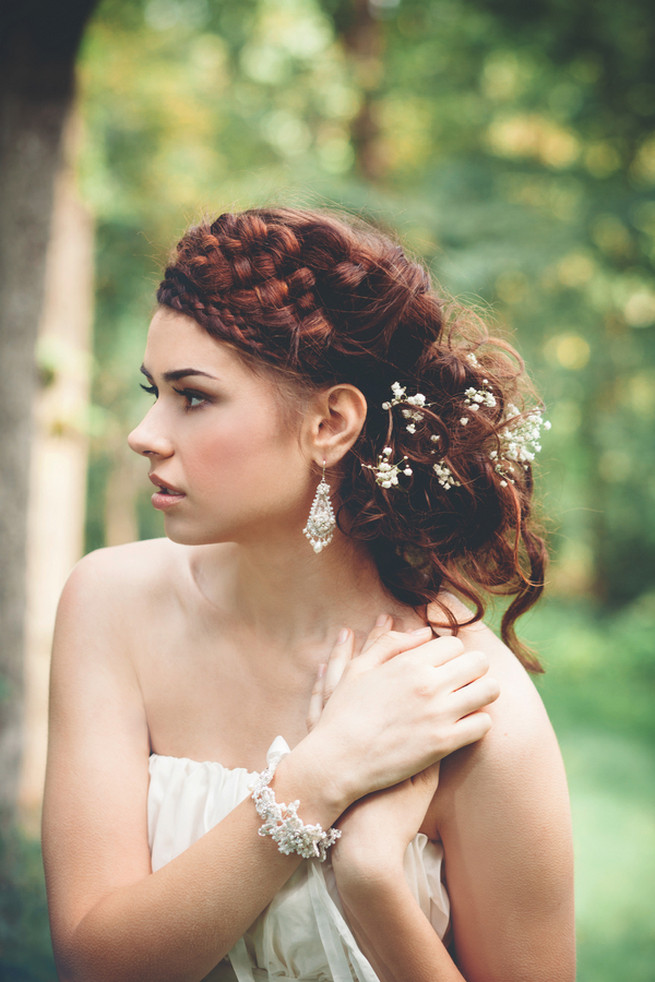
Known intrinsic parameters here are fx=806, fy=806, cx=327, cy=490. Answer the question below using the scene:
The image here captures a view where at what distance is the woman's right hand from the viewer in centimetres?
174

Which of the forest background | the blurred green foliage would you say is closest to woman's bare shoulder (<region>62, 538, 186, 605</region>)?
the forest background

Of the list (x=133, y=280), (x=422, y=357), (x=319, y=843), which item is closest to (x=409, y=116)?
(x=133, y=280)

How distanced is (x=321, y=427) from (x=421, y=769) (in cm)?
85

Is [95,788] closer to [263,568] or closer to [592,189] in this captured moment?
[263,568]

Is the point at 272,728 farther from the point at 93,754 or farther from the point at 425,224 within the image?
the point at 425,224

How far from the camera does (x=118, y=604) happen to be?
2188 mm

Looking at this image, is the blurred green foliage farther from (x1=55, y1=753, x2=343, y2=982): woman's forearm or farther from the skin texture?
(x1=55, y1=753, x2=343, y2=982): woman's forearm

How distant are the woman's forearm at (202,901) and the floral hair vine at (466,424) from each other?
2.43ft

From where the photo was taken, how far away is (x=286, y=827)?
1.70 meters

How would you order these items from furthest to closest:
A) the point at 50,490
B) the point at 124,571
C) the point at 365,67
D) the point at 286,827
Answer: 1. the point at 365,67
2. the point at 50,490
3. the point at 124,571
4. the point at 286,827

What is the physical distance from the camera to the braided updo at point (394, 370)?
1.93m

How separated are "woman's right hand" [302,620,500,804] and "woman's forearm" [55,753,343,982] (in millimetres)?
82

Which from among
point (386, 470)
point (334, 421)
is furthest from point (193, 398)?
point (386, 470)

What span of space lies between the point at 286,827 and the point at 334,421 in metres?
0.95
